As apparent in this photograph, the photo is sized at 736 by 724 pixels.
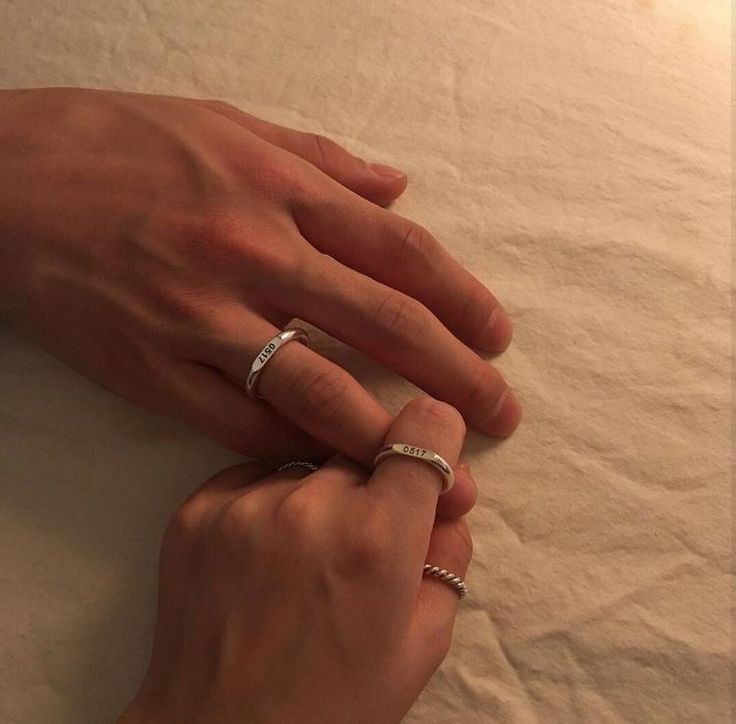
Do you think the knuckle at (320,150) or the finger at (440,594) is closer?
the finger at (440,594)

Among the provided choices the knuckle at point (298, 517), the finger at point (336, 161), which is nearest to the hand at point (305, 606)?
the knuckle at point (298, 517)

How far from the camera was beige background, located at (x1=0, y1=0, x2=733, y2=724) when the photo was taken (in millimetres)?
528

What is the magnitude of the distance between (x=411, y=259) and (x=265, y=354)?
0.15 m

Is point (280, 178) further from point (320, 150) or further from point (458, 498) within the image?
point (458, 498)

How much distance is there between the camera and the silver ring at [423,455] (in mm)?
511

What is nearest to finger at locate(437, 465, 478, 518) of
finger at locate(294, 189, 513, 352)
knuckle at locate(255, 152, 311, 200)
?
→ finger at locate(294, 189, 513, 352)

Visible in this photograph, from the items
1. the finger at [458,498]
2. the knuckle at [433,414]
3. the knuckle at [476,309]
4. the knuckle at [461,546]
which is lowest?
the knuckle at [461,546]

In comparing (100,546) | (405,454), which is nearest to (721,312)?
(405,454)

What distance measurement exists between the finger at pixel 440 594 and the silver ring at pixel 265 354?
0.17 metres

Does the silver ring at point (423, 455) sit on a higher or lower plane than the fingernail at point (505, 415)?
lower

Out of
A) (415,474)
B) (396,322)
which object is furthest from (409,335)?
(415,474)

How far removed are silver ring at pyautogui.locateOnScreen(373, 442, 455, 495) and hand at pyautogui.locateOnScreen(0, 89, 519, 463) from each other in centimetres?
2

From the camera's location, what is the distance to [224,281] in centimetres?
58

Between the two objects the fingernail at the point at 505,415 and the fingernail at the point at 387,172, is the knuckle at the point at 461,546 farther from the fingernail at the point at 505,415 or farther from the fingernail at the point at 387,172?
the fingernail at the point at 387,172
